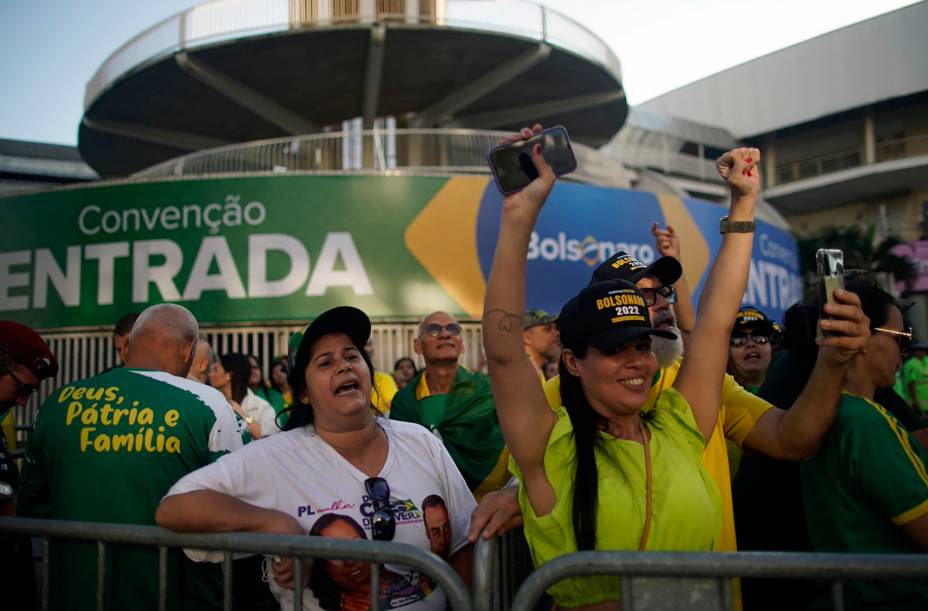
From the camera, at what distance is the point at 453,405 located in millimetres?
4918

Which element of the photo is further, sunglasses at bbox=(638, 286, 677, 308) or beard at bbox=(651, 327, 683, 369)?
sunglasses at bbox=(638, 286, 677, 308)

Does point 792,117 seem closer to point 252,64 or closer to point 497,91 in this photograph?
point 497,91

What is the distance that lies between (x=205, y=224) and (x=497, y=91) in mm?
9799

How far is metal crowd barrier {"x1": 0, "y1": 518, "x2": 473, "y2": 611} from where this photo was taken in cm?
201

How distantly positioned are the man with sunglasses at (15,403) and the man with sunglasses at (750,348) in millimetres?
4083

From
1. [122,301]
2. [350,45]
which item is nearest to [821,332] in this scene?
[122,301]

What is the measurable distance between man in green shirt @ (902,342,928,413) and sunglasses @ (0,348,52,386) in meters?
13.5

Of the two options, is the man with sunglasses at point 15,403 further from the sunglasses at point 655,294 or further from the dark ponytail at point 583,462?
the sunglasses at point 655,294

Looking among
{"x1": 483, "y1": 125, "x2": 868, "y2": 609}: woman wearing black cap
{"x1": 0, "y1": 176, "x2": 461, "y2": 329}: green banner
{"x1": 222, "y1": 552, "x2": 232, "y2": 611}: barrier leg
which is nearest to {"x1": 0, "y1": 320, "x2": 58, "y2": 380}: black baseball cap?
{"x1": 222, "y1": 552, "x2": 232, "y2": 611}: barrier leg

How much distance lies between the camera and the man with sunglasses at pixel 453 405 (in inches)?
179

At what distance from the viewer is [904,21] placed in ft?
117

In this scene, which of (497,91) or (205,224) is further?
(497,91)

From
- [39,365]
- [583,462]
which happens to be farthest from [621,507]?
[39,365]

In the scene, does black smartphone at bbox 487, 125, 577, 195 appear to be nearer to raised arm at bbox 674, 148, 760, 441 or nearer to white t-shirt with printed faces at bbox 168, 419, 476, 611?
raised arm at bbox 674, 148, 760, 441
